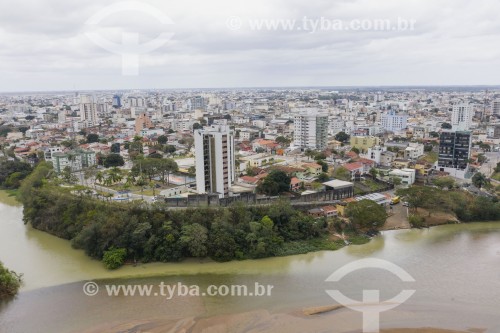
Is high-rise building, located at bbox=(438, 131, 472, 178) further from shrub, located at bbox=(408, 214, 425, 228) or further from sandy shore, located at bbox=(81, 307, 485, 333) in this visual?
sandy shore, located at bbox=(81, 307, 485, 333)

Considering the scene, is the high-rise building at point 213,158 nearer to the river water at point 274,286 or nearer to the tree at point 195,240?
the tree at point 195,240

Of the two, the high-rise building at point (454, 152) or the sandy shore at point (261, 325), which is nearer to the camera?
the sandy shore at point (261, 325)

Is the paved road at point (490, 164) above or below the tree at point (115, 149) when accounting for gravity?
below

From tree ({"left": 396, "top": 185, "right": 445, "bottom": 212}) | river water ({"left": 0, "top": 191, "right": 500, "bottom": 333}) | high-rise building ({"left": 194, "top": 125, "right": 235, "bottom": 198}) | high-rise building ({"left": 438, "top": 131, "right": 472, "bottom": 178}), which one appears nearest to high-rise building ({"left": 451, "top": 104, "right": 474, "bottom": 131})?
high-rise building ({"left": 438, "top": 131, "right": 472, "bottom": 178})

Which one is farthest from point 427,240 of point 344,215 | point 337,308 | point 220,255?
point 220,255

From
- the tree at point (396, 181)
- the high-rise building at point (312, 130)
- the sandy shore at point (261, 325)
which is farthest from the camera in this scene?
the high-rise building at point (312, 130)

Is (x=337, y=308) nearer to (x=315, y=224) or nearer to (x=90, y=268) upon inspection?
(x=315, y=224)

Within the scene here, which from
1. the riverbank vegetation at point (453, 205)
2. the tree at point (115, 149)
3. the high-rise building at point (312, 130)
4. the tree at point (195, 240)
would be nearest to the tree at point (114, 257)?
the tree at point (195, 240)

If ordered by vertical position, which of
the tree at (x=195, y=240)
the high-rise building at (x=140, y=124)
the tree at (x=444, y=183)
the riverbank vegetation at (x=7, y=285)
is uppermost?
the high-rise building at (x=140, y=124)
